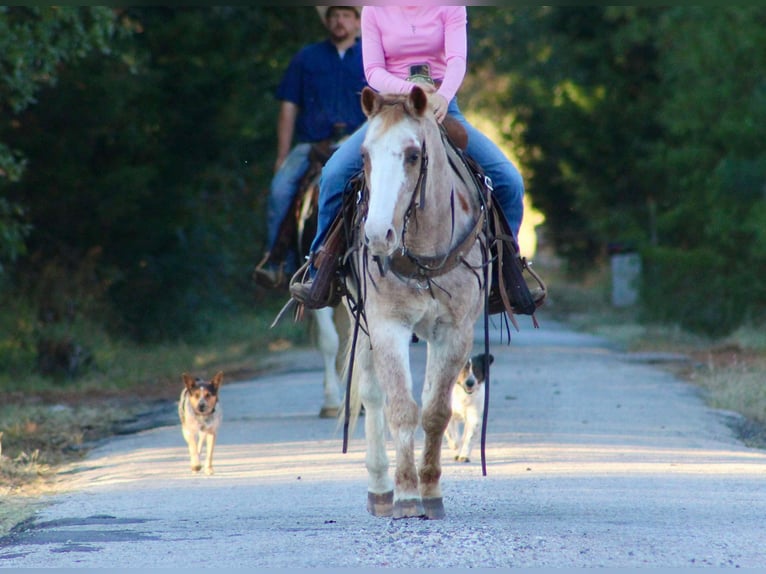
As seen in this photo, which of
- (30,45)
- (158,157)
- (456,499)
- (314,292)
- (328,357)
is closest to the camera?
(314,292)

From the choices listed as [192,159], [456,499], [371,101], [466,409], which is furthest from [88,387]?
[371,101]

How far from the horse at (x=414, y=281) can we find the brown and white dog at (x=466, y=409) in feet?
9.84

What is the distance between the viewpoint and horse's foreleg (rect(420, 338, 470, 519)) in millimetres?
8359

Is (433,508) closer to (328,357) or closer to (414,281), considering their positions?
(414,281)

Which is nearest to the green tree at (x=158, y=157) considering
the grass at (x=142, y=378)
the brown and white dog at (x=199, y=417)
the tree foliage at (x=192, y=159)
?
the tree foliage at (x=192, y=159)

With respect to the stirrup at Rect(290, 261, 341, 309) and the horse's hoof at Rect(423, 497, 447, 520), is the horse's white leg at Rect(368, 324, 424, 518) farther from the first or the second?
the stirrup at Rect(290, 261, 341, 309)

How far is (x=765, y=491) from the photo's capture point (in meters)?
9.51

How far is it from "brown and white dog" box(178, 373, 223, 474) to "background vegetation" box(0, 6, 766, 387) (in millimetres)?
4907

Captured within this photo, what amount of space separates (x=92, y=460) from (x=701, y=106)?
1795 centimetres

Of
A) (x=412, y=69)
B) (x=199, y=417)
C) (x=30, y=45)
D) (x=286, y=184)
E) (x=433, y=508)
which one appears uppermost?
(x=30, y=45)

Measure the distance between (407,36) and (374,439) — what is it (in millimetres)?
2451

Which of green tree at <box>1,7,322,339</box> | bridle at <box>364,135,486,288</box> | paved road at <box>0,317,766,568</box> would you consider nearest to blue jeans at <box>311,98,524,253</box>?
bridle at <box>364,135,486,288</box>

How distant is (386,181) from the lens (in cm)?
770

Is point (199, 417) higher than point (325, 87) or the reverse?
the reverse
